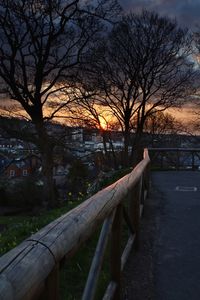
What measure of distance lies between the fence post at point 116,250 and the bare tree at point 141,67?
26.3 meters

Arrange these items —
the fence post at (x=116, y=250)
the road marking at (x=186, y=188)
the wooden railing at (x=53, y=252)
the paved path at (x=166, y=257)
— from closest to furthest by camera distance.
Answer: the wooden railing at (x=53, y=252) < the fence post at (x=116, y=250) < the paved path at (x=166, y=257) < the road marking at (x=186, y=188)

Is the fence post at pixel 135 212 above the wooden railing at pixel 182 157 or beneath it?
beneath

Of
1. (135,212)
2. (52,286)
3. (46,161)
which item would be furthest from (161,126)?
(52,286)

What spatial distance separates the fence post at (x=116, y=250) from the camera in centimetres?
470

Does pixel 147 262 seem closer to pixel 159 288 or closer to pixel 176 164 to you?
pixel 159 288

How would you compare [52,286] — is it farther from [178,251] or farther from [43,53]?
[43,53]

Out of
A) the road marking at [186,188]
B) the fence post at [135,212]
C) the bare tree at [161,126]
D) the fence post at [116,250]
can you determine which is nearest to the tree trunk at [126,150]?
the bare tree at [161,126]

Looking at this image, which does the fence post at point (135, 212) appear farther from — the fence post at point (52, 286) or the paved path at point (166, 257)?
the fence post at point (52, 286)

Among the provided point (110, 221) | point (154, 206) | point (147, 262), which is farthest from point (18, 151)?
point (110, 221)

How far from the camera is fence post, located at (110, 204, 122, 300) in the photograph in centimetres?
470

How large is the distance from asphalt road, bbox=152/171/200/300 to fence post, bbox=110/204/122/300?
0.52 metres

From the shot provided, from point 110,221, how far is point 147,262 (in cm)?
243

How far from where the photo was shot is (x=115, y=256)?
4.83 m

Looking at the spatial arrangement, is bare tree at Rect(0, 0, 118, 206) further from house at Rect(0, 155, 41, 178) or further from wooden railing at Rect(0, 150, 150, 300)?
wooden railing at Rect(0, 150, 150, 300)
